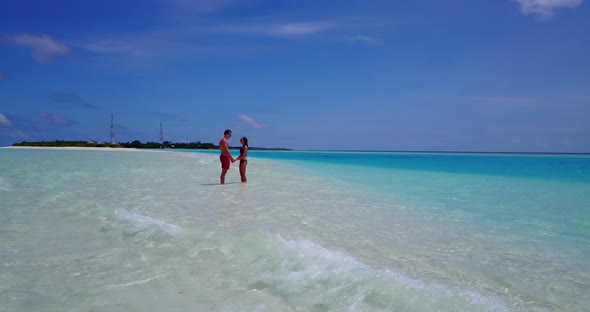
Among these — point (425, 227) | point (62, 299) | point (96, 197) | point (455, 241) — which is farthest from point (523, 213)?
point (96, 197)

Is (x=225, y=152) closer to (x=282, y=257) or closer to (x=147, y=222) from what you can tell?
(x=147, y=222)

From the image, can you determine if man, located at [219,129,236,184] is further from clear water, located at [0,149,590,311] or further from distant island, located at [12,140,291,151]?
distant island, located at [12,140,291,151]

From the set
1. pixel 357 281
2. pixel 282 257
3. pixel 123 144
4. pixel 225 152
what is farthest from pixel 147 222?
pixel 123 144

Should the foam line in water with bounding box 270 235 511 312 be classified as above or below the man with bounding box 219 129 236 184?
below

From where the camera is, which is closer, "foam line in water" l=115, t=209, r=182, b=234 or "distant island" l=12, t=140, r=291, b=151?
"foam line in water" l=115, t=209, r=182, b=234

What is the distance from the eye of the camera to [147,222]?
606 cm

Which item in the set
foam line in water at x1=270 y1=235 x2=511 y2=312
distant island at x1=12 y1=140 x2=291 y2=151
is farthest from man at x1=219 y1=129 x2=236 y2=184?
distant island at x1=12 y1=140 x2=291 y2=151

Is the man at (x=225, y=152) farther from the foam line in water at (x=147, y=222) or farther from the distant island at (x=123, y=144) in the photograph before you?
the distant island at (x=123, y=144)

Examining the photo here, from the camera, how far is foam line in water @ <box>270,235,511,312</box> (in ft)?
10.8

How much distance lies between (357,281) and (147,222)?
12.5 ft

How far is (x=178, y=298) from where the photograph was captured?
3.19 meters

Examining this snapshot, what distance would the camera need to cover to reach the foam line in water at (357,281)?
3289 mm

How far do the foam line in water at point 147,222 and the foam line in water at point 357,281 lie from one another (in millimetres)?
2069

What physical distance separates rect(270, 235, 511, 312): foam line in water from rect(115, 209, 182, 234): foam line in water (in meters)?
2.07
